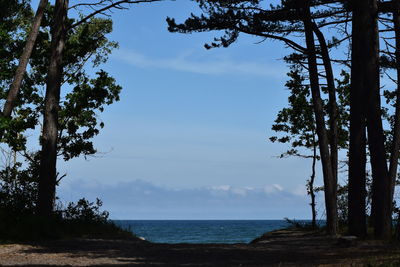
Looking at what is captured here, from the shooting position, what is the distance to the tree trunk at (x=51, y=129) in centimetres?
1792

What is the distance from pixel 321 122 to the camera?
1942cm

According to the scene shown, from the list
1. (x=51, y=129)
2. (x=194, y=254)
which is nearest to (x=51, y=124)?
(x=51, y=129)

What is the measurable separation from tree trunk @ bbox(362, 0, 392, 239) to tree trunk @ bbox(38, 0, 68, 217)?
33.7 feet

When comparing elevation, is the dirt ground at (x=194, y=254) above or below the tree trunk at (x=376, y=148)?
below

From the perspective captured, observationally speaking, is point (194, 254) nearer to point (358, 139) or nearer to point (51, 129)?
point (358, 139)

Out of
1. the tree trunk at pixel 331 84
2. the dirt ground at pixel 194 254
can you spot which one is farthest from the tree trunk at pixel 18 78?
the tree trunk at pixel 331 84

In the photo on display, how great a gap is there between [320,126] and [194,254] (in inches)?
343

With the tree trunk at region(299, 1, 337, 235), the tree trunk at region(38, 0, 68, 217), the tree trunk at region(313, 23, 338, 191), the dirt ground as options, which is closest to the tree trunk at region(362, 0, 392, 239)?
the dirt ground

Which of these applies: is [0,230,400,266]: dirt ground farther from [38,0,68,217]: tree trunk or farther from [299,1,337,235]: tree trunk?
[299,1,337,235]: tree trunk

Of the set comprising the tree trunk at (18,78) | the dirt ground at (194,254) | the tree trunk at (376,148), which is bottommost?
the dirt ground at (194,254)

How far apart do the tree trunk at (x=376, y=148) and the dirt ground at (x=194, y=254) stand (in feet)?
5.27

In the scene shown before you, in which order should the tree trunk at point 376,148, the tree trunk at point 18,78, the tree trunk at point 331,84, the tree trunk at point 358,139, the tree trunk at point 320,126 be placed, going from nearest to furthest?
the tree trunk at point 376,148 → the tree trunk at point 358,139 → the tree trunk at point 18,78 → the tree trunk at point 320,126 → the tree trunk at point 331,84

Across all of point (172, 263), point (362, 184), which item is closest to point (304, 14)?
point (362, 184)

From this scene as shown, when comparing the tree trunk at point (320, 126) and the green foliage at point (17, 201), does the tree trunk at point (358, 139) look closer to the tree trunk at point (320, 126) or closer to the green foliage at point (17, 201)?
the tree trunk at point (320, 126)
